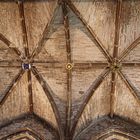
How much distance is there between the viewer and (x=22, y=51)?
55.1ft

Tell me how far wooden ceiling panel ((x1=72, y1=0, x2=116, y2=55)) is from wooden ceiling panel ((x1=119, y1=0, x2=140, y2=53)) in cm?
38

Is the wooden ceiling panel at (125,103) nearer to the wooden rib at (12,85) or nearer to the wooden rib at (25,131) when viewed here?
the wooden rib at (25,131)

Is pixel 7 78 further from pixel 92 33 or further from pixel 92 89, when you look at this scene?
pixel 92 33

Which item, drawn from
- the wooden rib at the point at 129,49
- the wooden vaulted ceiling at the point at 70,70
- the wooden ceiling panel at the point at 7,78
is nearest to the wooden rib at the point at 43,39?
the wooden vaulted ceiling at the point at 70,70

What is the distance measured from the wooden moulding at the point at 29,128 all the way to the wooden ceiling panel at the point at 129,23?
4.41 metres

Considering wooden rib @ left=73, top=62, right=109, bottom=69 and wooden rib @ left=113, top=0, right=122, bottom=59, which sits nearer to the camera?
wooden rib @ left=113, top=0, right=122, bottom=59

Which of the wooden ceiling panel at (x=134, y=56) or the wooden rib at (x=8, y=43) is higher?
the wooden rib at (x=8, y=43)

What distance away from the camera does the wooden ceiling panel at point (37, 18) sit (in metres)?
15.7

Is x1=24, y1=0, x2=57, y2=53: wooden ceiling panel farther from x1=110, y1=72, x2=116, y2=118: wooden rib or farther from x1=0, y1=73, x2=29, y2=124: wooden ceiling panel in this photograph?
x1=110, y1=72, x2=116, y2=118: wooden rib

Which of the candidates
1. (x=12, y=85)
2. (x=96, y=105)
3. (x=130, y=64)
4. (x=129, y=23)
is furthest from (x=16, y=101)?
(x=129, y=23)

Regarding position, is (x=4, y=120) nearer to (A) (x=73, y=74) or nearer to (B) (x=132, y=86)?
(A) (x=73, y=74)

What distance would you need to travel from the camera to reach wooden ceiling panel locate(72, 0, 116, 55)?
51.2ft

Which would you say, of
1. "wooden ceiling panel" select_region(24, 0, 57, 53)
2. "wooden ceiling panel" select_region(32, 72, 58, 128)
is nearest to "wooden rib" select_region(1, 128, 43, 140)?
"wooden ceiling panel" select_region(32, 72, 58, 128)

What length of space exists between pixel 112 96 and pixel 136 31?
9.87 ft
